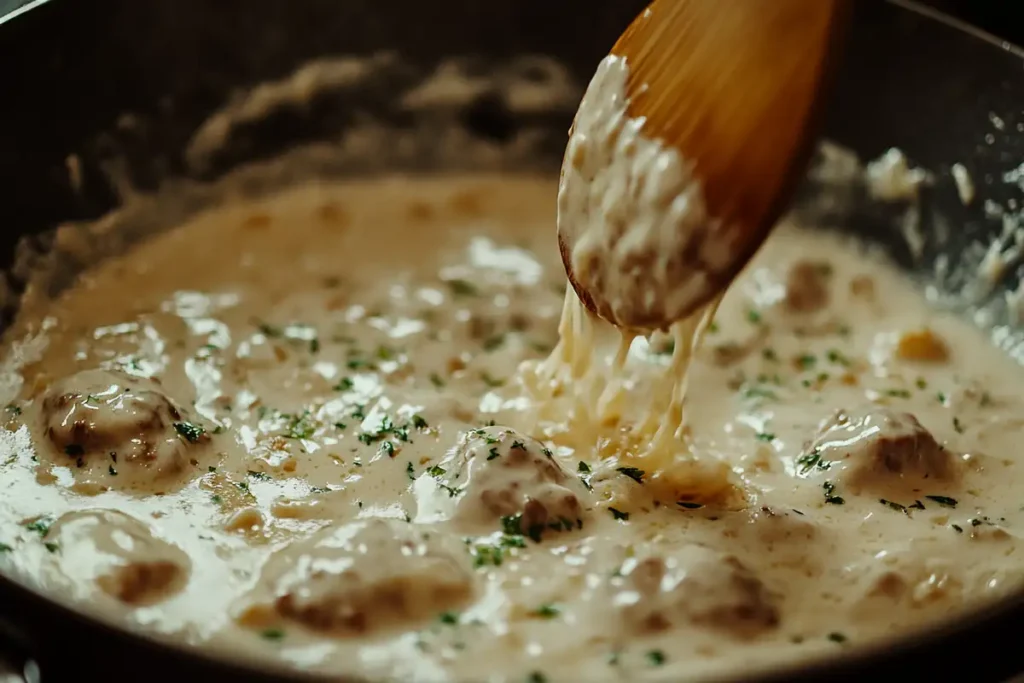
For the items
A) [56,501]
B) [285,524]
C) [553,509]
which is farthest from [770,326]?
[56,501]

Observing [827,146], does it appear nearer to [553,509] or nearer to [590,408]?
[590,408]

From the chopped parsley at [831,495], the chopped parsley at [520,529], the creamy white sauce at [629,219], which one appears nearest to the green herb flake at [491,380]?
the creamy white sauce at [629,219]

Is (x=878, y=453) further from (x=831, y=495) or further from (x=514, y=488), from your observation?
(x=514, y=488)

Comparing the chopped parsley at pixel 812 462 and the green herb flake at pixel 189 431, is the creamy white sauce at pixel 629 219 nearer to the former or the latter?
the chopped parsley at pixel 812 462

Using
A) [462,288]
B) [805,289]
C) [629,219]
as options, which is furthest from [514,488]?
[805,289]

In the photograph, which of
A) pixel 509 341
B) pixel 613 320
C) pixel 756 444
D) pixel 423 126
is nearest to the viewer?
pixel 613 320
